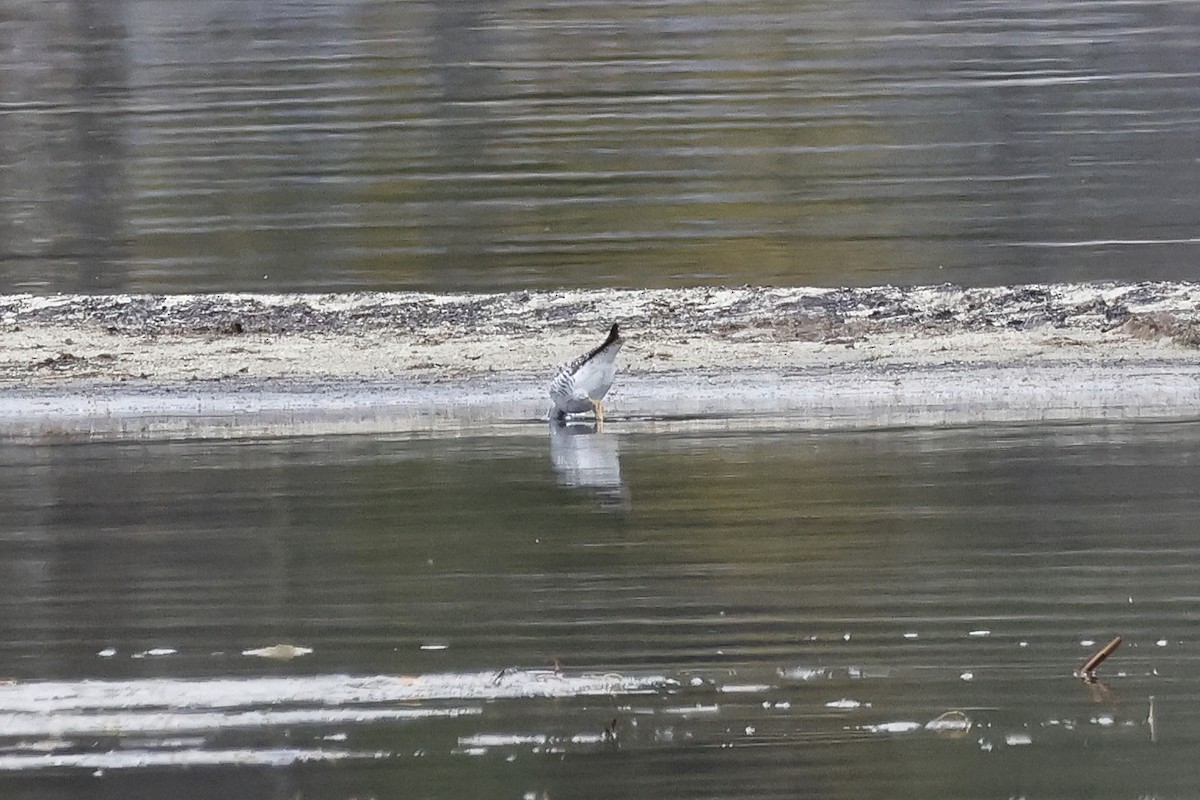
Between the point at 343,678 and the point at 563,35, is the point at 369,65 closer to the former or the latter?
the point at 563,35

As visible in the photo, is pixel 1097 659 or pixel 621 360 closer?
pixel 1097 659

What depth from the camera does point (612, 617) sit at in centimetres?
776

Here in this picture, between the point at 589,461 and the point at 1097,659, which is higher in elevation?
the point at 1097,659

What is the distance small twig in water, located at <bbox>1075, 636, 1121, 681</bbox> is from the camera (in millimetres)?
6656

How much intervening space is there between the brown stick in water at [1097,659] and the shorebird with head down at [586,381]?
598cm

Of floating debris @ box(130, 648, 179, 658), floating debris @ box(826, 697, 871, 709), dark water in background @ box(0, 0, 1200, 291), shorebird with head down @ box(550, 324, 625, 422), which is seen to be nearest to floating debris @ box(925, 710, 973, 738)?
floating debris @ box(826, 697, 871, 709)

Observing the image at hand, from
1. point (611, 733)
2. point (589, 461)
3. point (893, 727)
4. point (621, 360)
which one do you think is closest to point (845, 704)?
point (893, 727)

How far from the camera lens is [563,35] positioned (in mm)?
27219

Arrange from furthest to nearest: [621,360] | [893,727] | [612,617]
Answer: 1. [621,360]
2. [612,617]
3. [893,727]

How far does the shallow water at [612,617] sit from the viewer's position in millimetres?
6004

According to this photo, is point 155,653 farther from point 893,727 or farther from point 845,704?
point 893,727

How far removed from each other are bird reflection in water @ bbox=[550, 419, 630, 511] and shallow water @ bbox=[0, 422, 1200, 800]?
0.03 meters

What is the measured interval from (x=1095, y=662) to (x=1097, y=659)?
0.07ft

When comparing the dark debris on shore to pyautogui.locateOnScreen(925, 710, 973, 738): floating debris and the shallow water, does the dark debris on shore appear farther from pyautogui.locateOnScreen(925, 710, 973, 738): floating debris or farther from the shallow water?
pyautogui.locateOnScreen(925, 710, 973, 738): floating debris
